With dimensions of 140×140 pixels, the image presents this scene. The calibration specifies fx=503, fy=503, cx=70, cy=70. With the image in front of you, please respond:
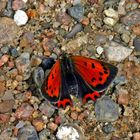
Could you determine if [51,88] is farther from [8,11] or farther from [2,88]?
[8,11]

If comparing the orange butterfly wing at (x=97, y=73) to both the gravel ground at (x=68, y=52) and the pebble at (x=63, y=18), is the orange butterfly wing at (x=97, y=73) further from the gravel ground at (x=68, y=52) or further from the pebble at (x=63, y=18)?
the pebble at (x=63, y=18)

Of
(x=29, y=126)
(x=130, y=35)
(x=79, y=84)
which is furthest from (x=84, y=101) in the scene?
(x=130, y=35)

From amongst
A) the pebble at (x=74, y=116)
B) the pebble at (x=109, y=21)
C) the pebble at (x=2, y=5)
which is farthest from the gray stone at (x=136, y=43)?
the pebble at (x=2, y=5)

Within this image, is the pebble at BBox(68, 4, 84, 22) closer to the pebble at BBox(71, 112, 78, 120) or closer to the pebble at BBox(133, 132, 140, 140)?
the pebble at BBox(71, 112, 78, 120)

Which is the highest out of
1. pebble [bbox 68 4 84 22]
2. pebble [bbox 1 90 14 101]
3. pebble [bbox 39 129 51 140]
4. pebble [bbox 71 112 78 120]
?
pebble [bbox 68 4 84 22]

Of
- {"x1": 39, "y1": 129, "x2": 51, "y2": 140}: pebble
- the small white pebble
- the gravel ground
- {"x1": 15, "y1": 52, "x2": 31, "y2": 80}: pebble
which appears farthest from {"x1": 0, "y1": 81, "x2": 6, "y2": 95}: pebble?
the small white pebble

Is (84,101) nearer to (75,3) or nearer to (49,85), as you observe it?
(49,85)
